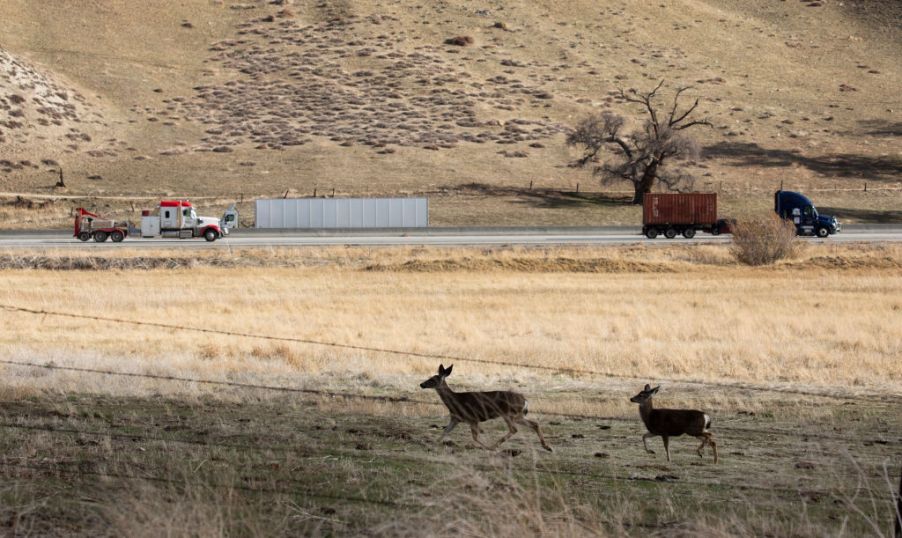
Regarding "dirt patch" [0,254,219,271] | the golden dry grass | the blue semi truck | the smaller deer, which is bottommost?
the golden dry grass

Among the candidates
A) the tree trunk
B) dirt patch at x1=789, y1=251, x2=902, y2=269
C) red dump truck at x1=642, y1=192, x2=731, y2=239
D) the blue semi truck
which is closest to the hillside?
the tree trunk

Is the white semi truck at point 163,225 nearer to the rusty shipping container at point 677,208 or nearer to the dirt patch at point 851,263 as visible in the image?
the rusty shipping container at point 677,208

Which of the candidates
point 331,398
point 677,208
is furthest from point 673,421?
point 677,208

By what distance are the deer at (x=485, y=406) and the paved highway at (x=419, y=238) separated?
4290 cm

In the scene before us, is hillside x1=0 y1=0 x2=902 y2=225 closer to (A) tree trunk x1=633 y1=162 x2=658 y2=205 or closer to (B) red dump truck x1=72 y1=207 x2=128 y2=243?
(A) tree trunk x1=633 y1=162 x2=658 y2=205

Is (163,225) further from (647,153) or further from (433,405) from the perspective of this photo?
(433,405)

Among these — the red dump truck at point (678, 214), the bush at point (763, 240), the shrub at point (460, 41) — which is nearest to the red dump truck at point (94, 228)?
the red dump truck at point (678, 214)

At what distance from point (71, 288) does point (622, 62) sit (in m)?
88.9

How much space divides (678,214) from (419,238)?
13813 millimetres

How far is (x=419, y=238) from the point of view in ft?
201

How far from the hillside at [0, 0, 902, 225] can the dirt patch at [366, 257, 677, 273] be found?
23.1 m

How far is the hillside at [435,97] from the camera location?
8231 centimetres

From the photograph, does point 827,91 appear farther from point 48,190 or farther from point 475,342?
point 475,342

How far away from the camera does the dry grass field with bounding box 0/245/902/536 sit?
30.7ft
